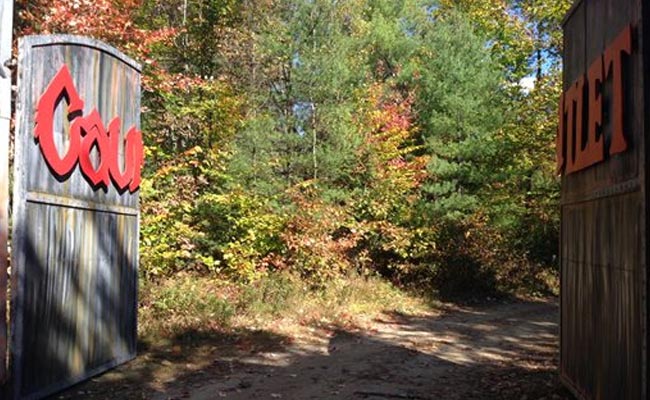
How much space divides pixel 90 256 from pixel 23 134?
1873 millimetres

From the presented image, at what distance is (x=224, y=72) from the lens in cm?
1870

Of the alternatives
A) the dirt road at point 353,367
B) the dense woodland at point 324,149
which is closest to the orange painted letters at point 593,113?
the dirt road at point 353,367

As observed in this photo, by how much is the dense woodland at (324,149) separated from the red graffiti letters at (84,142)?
4895 mm

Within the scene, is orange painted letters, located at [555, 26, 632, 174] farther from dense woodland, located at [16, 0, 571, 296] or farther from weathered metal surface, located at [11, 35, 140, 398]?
dense woodland, located at [16, 0, 571, 296]

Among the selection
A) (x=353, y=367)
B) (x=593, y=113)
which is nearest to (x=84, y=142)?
(x=353, y=367)

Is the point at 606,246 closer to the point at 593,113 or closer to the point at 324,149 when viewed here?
the point at 593,113

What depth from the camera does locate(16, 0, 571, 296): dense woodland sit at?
15.5m

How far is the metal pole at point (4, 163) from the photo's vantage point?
6.09m

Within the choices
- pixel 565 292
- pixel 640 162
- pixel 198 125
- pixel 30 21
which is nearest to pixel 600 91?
pixel 640 162

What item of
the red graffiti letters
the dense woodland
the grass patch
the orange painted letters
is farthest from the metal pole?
the dense woodland

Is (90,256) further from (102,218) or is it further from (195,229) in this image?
(195,229)

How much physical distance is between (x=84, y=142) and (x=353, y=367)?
464 cm

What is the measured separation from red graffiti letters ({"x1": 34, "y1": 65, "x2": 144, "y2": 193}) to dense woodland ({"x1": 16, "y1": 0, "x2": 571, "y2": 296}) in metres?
4.90

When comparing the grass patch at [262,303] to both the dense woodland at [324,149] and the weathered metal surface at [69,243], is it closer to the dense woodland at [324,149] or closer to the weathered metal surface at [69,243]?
the dense woodland at [324,149]
